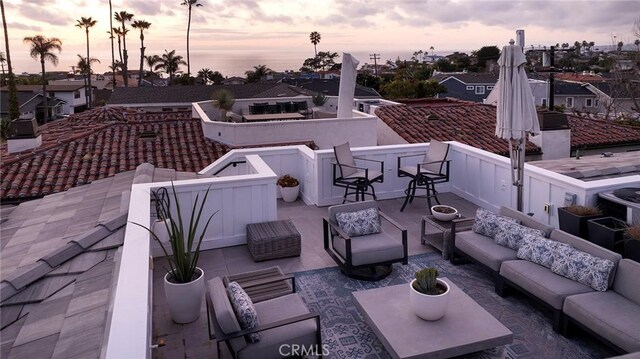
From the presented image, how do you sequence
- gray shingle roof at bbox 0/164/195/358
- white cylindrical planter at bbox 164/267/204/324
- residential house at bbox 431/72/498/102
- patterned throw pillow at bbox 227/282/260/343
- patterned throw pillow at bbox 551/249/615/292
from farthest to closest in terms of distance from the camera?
1. residential house at bbox 431/72/498/102
2. white cylindrical planter at bbox 164/267/204/324
3. patterned throw pillow at bbox 551/249/615/292
4. patterned throw pillow at bbox 227/282/260/343
5. gray shingle roof at bbox 0/164/195/358

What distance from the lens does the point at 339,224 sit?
5.67 m

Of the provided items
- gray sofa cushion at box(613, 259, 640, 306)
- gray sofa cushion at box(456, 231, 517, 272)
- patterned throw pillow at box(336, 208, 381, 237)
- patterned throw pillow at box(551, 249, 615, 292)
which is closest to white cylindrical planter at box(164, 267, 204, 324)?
patterned throw pillow at box(336, 208, 381, 237)

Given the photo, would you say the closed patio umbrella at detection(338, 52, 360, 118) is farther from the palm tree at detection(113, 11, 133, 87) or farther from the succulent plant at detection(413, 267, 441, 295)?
the palm tree at detection(113, 11, 133, 87)

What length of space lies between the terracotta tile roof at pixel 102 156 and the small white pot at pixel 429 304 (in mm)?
8644

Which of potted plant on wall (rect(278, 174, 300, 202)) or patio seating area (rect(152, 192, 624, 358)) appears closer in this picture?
patio seating area (rect(152, 192, 624, 358))

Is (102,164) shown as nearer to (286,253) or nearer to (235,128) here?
(235,128)

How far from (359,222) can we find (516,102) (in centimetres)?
237

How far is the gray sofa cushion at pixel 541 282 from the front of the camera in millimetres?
4148

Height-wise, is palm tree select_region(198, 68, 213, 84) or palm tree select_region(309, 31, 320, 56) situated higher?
palm tree select_region(309, 31, 320, 56)

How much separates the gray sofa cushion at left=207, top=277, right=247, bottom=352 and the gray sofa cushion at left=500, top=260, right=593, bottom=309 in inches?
101

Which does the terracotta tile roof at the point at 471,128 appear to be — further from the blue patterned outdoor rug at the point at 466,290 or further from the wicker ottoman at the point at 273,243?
the wicker ottoman at the point at 273,243

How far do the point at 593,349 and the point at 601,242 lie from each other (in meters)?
1.47

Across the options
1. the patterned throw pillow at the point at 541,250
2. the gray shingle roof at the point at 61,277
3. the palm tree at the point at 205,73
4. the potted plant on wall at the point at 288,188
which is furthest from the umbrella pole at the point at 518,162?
the palm tree at the point at 205,73

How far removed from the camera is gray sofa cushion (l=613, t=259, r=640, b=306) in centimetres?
389
